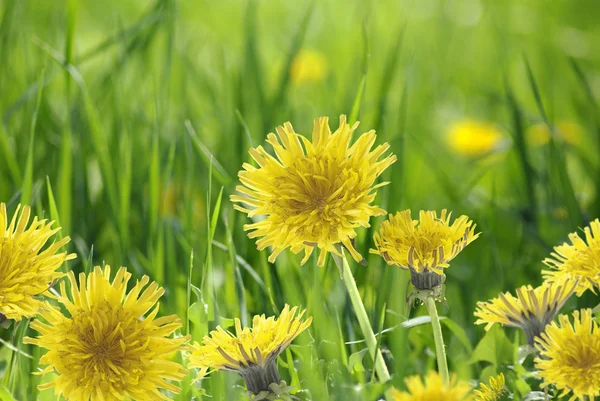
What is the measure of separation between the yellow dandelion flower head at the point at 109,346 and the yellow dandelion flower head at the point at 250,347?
0.08 feet

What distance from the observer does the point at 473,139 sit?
2.21 meters

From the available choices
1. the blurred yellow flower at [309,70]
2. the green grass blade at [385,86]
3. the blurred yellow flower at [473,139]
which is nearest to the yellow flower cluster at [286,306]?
the green grass blade at [385,86]

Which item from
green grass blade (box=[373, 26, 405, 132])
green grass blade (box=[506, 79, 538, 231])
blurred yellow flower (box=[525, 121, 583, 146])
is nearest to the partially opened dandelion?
green grass blade (box=[373, 26, 405, 132])

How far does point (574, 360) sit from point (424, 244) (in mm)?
129

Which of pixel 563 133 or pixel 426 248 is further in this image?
pixel 563 133

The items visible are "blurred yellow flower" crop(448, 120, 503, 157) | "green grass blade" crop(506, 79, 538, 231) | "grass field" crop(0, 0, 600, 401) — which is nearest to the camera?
"grass field" crop(0, 0, 600, 401)

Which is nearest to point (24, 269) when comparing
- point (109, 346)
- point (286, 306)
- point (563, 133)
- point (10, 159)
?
point (109, 346)

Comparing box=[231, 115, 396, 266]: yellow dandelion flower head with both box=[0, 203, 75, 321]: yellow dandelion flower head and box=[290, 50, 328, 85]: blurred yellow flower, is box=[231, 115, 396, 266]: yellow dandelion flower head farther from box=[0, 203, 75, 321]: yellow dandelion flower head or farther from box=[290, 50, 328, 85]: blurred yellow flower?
box=[290, 50, 328, 85]: blurred yellow flower

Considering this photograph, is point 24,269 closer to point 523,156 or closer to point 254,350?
point 254,350

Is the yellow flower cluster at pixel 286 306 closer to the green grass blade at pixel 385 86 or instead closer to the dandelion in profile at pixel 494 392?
the dandelion in profile at pixel 494 392

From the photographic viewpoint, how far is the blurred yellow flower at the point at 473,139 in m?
2.17

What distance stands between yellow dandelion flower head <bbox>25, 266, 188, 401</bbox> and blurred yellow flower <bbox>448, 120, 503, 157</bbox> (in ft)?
5.57

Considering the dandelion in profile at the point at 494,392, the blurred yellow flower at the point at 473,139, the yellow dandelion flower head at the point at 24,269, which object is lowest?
the dandelion in profile at the point at 494,392

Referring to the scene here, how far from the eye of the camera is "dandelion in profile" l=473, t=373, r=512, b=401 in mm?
622
